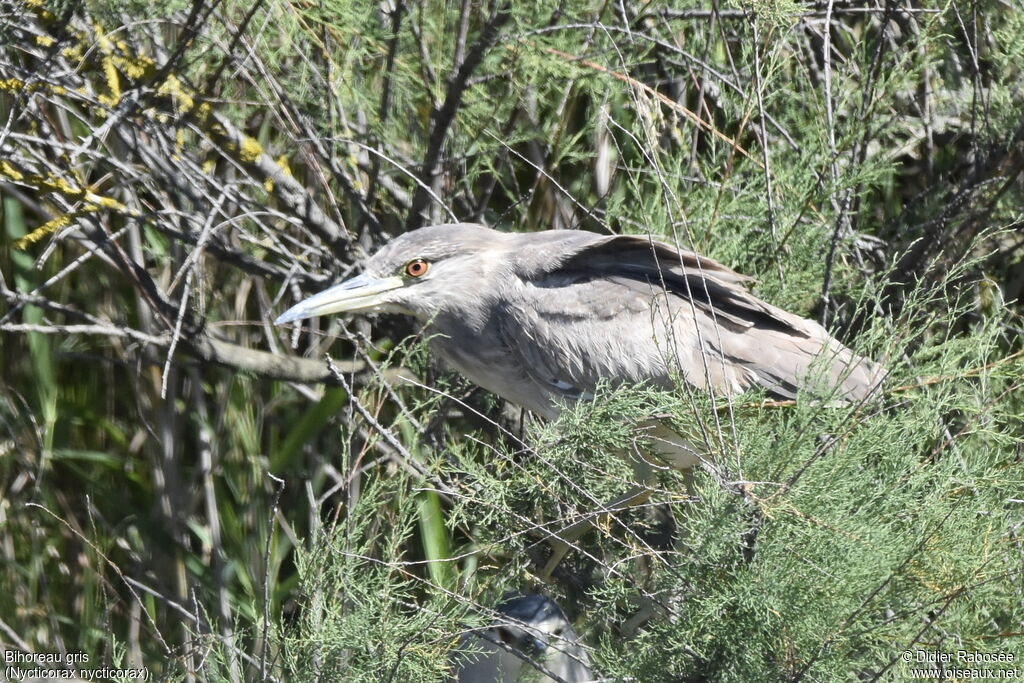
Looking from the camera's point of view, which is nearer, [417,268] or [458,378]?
[417,268]

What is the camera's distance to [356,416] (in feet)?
8.41

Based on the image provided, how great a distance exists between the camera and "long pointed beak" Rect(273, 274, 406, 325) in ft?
8.48

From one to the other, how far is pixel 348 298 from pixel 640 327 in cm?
76

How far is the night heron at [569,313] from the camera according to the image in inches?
100

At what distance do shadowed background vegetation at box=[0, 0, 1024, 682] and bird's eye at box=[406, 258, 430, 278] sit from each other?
22 cm

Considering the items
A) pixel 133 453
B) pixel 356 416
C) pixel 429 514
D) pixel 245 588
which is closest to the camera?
pixel 356 416

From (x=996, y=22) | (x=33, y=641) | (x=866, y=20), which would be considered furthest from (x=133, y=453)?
(x=996, y=22)

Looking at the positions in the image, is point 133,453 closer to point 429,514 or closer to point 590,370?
point 429,514

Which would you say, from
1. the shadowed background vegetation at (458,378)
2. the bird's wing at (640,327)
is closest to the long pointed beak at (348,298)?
the shadowed background vegetation at (458,378)

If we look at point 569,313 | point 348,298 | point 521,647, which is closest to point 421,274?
point 348,298

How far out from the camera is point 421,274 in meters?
2.78

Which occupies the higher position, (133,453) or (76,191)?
(76,191)

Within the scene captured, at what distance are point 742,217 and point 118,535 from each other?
8.55ft

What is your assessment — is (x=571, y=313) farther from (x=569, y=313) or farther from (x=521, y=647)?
(x=521, y=647)
